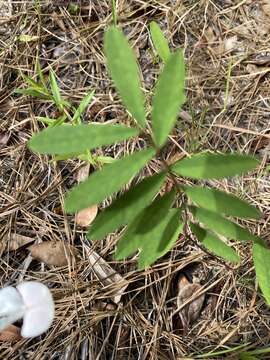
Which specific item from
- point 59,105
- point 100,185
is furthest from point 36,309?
point 59,105

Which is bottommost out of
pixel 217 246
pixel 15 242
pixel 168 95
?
pixel 15 242

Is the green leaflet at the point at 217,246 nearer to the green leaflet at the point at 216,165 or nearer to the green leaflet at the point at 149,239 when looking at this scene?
the green leaflet at the point at 149,239

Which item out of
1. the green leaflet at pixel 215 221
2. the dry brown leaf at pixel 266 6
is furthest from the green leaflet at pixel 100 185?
the dry brown leaf at pixel 266 6

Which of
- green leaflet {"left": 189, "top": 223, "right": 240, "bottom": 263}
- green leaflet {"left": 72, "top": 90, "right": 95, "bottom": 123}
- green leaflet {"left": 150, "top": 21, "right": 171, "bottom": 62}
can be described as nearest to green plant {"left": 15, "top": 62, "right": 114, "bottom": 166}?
green leaflet {"left": 72, "top": 90, "right": 95, "bottom": 123}

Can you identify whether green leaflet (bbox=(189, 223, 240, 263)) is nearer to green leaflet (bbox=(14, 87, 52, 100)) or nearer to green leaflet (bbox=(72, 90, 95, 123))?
green leaflet (bbox=(72, 90, 95, 123))

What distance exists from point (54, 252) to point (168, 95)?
100 cm

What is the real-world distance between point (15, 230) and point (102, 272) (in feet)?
1.18

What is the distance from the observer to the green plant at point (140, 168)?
1090mm

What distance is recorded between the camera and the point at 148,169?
1988 mm

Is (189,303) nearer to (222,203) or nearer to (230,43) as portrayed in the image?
(222,203)

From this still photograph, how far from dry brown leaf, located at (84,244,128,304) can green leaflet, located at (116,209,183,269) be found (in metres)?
0.53

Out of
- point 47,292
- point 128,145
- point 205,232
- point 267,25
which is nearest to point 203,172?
point 205,232

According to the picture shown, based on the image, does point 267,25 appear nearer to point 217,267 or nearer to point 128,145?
point 128,145

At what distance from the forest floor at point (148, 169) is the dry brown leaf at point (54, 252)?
0.02m
